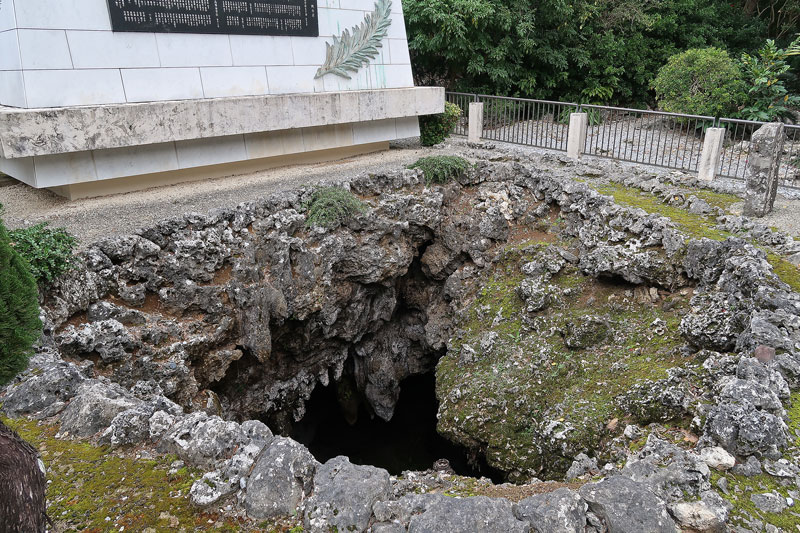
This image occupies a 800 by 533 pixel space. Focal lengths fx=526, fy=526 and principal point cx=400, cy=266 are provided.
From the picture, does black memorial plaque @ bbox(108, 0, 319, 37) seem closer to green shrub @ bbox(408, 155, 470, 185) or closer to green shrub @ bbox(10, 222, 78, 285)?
green shrub @ bbox(408, 155, 470, 185)

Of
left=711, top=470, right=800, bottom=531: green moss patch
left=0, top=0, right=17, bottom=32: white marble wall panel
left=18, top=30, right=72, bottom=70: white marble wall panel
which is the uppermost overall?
left=0, top=0, right=17, bottom=32: white marble wall panel

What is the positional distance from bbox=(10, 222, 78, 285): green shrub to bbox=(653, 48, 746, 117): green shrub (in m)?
18.2

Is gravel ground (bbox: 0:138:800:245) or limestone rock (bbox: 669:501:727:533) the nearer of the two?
limestone rock (bbox: 669:501:727:533)

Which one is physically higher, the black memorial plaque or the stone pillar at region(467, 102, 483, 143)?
the black memorial plaque

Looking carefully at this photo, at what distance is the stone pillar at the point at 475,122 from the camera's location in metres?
16.9

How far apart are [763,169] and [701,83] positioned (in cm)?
903

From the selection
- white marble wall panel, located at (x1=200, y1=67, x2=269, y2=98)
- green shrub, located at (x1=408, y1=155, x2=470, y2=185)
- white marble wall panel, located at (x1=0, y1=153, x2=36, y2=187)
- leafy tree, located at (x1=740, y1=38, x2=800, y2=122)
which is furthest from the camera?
leafy tree, located at (x1=740, y1=38, x2=800, y2=122)

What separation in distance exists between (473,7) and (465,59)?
2.64 m

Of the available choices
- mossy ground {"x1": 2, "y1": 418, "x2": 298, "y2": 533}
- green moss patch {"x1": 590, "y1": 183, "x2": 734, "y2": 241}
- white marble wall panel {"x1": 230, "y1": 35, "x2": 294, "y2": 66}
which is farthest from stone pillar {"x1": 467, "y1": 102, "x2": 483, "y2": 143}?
mossy ground {"x1": 2, "y1": 418, "x2": 298, "y2": 533}

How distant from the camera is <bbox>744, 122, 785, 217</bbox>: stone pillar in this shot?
10.1 metres

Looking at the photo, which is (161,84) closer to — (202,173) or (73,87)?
(73,87)

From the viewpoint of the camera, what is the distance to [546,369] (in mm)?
9375

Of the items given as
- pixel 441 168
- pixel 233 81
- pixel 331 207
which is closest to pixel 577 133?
pixel 441 168

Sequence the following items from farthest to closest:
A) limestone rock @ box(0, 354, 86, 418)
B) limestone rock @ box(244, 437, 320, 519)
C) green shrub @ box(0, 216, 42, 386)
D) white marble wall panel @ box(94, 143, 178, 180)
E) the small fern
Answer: the small fern
white marble wall panel @ box(94, 143, 178, 180)
limestone rock @ box(0, 354, 86, 418)
limestone rock @ box(244, 437, 320, 519)
green shrub @ box(0, 216, 42, 386)
